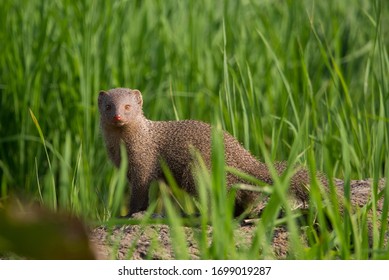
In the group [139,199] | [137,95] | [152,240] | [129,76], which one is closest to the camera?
[152,240]

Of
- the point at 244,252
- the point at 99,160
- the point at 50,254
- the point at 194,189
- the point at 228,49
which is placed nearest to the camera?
the point at 50,254

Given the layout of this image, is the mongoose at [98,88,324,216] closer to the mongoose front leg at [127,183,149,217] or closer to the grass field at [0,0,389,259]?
the mongoose front leg at [127,183,149,217]

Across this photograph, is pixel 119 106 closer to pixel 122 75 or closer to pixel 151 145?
pixel 151 145

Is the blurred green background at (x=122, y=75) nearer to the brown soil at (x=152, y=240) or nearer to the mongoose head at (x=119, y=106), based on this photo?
the mongoose head at (x=119, y=106)

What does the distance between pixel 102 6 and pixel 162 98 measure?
0.61 m

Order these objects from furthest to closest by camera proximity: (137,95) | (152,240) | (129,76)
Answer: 1. (129,76)
2. (137,95)
3. (152,240)

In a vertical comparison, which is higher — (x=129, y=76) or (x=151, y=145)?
(x=129, y=76)

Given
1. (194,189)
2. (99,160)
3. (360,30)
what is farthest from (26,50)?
(360,30)

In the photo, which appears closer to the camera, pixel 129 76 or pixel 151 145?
pixel 151 145

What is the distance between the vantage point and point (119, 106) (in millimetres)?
2969

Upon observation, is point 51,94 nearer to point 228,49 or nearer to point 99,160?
point 99,160

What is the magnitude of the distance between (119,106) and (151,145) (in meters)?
0.21

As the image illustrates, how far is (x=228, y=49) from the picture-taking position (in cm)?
420

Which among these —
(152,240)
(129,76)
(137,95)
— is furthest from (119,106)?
(152,240)
